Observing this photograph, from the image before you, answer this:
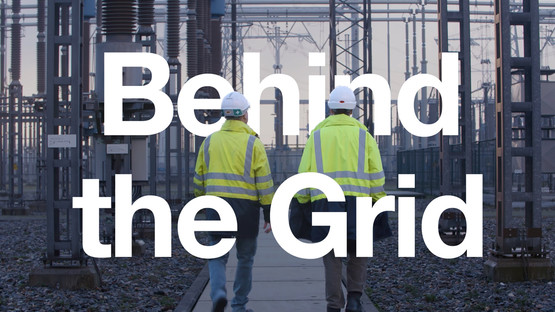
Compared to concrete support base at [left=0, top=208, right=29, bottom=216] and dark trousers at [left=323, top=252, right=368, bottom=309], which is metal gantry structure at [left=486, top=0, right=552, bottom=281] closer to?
dark trousers at [left=323, top=252, right=368, bottom=309]

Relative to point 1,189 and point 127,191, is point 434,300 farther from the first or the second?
point 1,189

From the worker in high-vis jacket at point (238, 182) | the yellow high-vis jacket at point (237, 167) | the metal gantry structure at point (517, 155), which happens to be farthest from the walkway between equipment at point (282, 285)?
the metal gantry structure at point (517, 155)

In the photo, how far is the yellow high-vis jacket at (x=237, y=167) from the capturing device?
24.7ft

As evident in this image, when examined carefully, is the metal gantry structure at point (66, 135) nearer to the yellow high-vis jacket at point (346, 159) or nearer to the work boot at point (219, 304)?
the work boot at point (219, 304)

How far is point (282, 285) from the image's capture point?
33.8 feet

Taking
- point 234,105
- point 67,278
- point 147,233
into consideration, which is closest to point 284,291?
point 67,278

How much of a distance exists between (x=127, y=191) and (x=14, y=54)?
16.6 m

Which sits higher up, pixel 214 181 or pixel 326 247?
pixel 214 181

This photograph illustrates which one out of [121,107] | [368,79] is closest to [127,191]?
[121,107]

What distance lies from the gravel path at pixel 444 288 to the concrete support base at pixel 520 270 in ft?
0.47

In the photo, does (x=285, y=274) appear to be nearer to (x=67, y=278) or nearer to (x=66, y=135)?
(x=67, y=278)

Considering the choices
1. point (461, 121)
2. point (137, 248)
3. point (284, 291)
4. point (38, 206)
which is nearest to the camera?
point (284, 291)

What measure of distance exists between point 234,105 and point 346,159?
1.15 meters

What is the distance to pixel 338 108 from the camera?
24.3 feet
